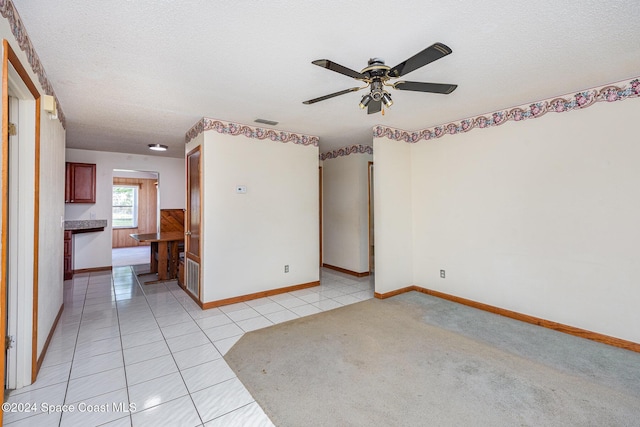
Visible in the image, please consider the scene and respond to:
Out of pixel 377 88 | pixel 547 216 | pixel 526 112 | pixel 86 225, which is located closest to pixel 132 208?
pixel 86 225

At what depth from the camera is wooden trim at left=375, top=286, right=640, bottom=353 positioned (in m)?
2.68

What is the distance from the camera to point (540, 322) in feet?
10.4

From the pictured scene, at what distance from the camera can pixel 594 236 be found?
9.24 feet

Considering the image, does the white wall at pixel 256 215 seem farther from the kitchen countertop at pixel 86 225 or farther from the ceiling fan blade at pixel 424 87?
the kitchen countertop at pixel 86 225

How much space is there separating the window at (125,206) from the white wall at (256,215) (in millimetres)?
6840

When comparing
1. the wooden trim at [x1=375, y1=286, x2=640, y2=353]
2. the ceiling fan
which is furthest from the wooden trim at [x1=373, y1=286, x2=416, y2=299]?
the ceiling fan

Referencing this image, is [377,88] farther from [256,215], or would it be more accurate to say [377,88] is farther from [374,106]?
[256,215]

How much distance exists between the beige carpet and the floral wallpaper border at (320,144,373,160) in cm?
321

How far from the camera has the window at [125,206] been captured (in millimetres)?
9391

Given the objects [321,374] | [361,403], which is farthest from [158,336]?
[361,403]

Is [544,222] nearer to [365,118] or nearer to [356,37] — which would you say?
[365,118]

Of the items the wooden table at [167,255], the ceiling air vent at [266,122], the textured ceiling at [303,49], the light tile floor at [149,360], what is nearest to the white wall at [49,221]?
the light tile floor at [149,360]

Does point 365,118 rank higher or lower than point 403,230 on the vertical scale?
higher

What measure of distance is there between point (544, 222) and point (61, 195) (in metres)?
5.61
